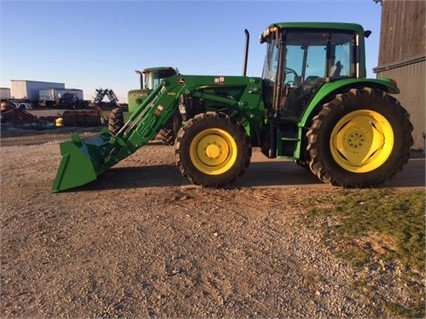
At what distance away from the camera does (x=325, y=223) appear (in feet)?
15.6

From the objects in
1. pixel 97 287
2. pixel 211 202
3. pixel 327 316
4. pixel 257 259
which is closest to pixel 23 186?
pixel 211 202

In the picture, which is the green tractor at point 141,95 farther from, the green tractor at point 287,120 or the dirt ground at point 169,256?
the dirt ground at point 169,256

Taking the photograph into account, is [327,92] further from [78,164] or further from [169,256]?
[78,164]

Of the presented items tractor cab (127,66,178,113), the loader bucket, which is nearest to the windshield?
the loader bucket

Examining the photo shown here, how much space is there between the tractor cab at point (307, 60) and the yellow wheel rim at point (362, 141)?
2.52ft

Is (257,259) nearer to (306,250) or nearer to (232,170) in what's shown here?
(306,250)

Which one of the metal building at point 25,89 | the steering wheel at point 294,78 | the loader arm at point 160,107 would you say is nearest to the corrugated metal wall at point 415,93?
the steering wheel at point 294,78

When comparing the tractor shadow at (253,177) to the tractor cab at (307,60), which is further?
the tractor shadow at (253,177)

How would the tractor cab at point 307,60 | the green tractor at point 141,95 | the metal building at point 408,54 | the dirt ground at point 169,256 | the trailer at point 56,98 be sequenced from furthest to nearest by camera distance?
1. the trailer at point 56,98
2. the green tractor at point 141,95
3. the metal building at point 408,54
4. the tractor cab at point 307,60
5. the dirt ground at point 169,256

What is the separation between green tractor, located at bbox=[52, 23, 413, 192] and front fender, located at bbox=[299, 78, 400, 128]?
16 millimetres

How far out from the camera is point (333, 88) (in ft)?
20.8

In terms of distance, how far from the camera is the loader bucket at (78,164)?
6.19 meters

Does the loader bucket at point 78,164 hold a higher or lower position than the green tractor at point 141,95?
lower

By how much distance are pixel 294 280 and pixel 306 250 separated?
65cm
